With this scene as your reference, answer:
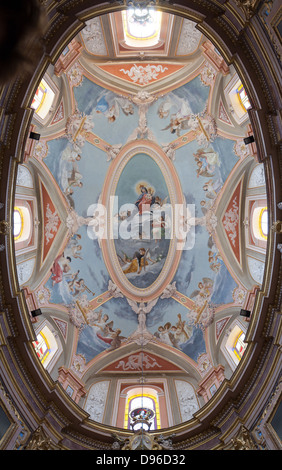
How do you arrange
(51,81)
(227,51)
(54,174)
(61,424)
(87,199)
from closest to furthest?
(227,51) → (61,424) → (51,81) → (54,174) → (87,199)

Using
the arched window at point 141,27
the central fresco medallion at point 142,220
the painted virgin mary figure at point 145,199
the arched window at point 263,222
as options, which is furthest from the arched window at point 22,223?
the arched window at point 263,222

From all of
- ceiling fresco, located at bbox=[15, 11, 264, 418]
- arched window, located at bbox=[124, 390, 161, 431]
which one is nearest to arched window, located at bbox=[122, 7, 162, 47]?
ceiling fresco, located at bbox=[15, 11, 264, 418]

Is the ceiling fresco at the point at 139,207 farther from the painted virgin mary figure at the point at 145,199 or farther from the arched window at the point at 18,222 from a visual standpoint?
the arched window at the point at 18,222

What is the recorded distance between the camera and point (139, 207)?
1978 centimetres

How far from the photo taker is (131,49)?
1620cm

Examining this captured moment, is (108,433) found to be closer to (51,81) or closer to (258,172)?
(258,172)

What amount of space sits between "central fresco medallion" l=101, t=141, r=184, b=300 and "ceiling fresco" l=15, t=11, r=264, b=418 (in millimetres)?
45

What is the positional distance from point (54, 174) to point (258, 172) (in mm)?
7713

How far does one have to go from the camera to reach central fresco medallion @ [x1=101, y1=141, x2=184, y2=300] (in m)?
19.1

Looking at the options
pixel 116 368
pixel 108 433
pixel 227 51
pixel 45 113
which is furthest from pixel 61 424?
pixel 227 51

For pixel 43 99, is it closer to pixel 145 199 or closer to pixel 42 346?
pixel 145 199

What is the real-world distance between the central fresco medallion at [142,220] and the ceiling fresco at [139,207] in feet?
0.15

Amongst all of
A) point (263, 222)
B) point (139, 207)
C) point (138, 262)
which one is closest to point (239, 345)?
point (263, 222)

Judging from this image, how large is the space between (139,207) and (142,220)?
61 cm
